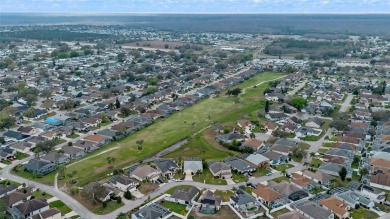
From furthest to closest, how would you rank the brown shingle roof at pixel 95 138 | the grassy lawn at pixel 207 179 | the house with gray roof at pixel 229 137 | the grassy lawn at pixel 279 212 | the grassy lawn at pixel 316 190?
the house with gray roof at pixel 229 137
the brown shingle roof at pixel 95 138
the grassy lawn at pixel 207 179
the grassy lawn at pixel 316 190
the grassy lawn at pixel 279 212

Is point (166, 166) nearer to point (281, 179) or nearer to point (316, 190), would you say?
point (281, 179)

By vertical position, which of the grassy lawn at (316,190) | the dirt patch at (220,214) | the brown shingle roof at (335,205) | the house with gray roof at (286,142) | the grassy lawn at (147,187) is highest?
the house with gray roof at (286,142)

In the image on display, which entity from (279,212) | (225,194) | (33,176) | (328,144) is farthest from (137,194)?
(328,144)

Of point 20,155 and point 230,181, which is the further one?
point 20,155

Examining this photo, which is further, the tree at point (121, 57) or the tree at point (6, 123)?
the tree at point (121, 57)

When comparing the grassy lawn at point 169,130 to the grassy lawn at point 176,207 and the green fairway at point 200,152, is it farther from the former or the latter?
the grassy lawn at point 176,207

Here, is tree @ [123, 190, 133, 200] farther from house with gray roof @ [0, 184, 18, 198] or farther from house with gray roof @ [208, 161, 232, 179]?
house with gray roof @ [0, 184, 18, 198]

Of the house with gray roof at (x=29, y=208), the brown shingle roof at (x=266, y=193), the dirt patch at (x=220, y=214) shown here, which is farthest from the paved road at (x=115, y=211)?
the dirt patch at (x=220, y=214)
